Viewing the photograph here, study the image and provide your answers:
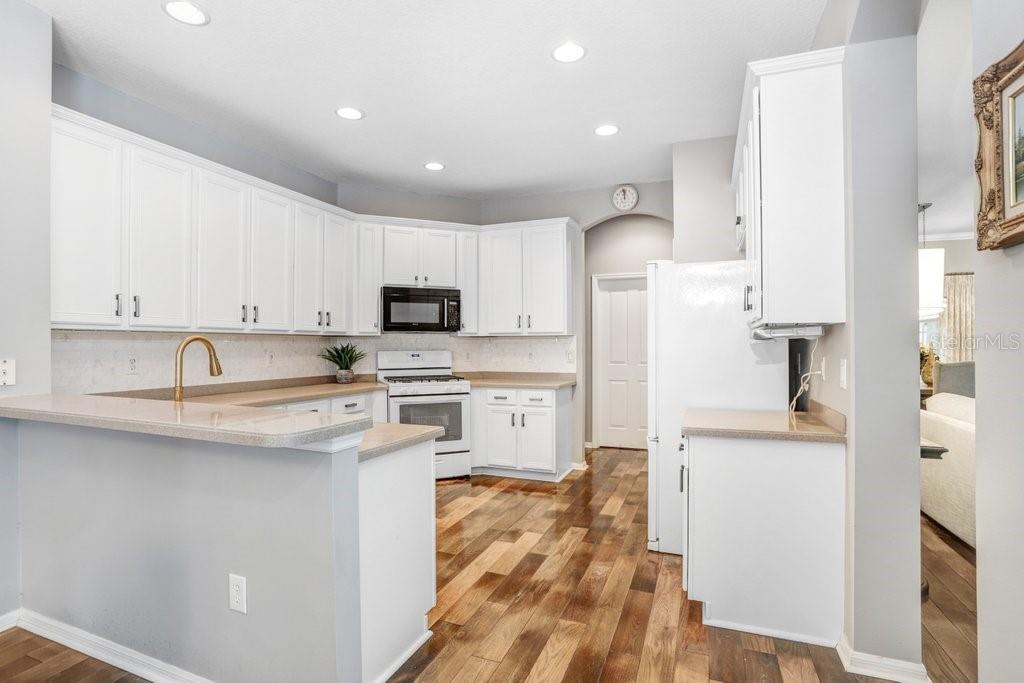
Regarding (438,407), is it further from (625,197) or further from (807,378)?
(807,378)

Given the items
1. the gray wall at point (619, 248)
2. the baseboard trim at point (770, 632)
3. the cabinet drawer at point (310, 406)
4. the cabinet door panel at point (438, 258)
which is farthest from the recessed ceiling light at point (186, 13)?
the gray wall at point (619, 248)

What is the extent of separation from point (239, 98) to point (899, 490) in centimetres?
386

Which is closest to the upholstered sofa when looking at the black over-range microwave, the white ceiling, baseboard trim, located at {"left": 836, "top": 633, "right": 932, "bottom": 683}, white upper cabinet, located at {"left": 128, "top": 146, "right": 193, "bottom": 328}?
baseboard trim, located at {"left": 836, "top": 633, "right": 932, "bottom": 683}

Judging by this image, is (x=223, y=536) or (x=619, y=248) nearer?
(x=223, y=536)

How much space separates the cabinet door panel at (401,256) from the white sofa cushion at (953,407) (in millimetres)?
4147

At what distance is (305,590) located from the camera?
1666mm

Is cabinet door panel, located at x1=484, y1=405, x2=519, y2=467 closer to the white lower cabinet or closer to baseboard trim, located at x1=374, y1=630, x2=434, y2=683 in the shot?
the white lower cabinet

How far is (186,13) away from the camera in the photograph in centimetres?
→ 237

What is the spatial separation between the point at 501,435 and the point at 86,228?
10.8ft

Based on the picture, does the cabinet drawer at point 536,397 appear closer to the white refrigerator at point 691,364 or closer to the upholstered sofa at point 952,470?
the white refrigerator at point 691,364

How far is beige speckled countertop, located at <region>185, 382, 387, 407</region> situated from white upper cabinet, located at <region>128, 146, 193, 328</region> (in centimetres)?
56

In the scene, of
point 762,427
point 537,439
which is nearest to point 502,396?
point 537,439

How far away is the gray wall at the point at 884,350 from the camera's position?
6.21 feet

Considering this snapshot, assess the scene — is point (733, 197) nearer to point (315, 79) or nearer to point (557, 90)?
point (557, 90)
